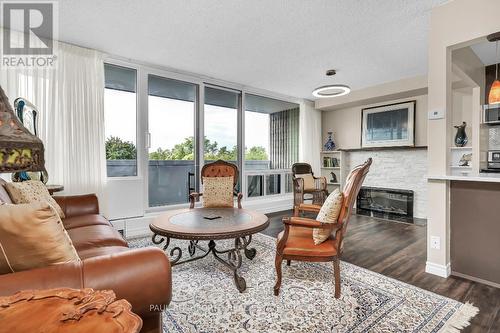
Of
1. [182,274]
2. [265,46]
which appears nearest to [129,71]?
[265,46]

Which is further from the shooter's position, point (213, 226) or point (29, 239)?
point (213, 226)

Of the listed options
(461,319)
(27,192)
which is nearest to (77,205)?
(27,192)

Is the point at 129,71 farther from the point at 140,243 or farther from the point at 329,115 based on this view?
the point at 329,115

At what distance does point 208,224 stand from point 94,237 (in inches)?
34.9

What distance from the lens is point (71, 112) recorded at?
10.3 ft

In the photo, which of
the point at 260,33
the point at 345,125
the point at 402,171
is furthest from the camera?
the point at 345,125

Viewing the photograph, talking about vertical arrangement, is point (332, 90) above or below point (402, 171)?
above

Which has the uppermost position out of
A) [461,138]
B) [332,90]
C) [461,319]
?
[332,90]

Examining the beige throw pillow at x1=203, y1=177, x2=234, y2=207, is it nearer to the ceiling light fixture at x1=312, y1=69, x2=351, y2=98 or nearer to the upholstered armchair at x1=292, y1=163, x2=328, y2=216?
the ceiling light fixture at x1=312, y1=69, x2=351, y2=98

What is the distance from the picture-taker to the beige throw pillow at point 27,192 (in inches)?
79.0

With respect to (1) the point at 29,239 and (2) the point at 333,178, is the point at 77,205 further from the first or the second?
(2) the point at 333,178

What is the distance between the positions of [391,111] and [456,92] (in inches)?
43.6

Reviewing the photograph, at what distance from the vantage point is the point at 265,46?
10.5ft

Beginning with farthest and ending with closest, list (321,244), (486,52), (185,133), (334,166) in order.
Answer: (334,166), (185,133), (486,52), (321,244)
